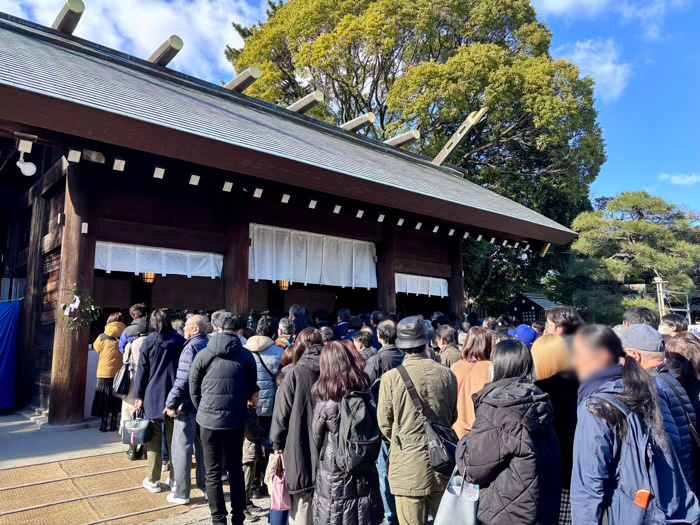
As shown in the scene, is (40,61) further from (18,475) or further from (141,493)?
(141,493)

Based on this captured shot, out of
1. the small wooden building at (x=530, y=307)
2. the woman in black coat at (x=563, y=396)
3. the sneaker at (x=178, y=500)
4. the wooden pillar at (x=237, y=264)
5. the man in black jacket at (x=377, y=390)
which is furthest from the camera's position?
the small wooden building at (x=530, y=307)

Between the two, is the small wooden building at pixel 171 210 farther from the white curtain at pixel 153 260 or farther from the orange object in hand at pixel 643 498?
the orange object in hand at pixel 643 498

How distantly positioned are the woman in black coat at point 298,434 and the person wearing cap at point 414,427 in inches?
18.7

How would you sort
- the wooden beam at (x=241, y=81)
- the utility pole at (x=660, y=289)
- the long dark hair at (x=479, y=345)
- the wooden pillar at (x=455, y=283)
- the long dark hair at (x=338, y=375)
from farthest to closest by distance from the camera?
the utility pole at (x=660, y=289)
the wooden pillar at (x=455, y=283)
the wooden beam at (x=241, y=81)
the long dark hair at (x=479, y=345)
the long dark hair at (x=338, y=375)

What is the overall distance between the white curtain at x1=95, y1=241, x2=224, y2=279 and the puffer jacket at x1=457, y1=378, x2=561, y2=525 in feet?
18.6

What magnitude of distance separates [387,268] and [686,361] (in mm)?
7009

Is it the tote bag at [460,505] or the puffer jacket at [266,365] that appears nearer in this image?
the tote bag at [460,505]

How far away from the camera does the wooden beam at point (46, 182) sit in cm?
632

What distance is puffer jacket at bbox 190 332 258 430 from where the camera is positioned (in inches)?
135

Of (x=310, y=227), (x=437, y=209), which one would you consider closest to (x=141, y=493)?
(x=310, y=227)

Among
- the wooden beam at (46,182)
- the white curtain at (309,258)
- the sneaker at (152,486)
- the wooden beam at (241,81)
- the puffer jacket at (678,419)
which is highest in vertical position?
the wooden beam at (241,81)

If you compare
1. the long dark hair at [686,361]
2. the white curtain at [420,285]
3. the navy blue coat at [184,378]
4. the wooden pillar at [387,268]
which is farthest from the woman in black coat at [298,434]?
the white curtain at [420,285]

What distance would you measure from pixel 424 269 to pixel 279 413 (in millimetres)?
7663

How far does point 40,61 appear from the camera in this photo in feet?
20.6
